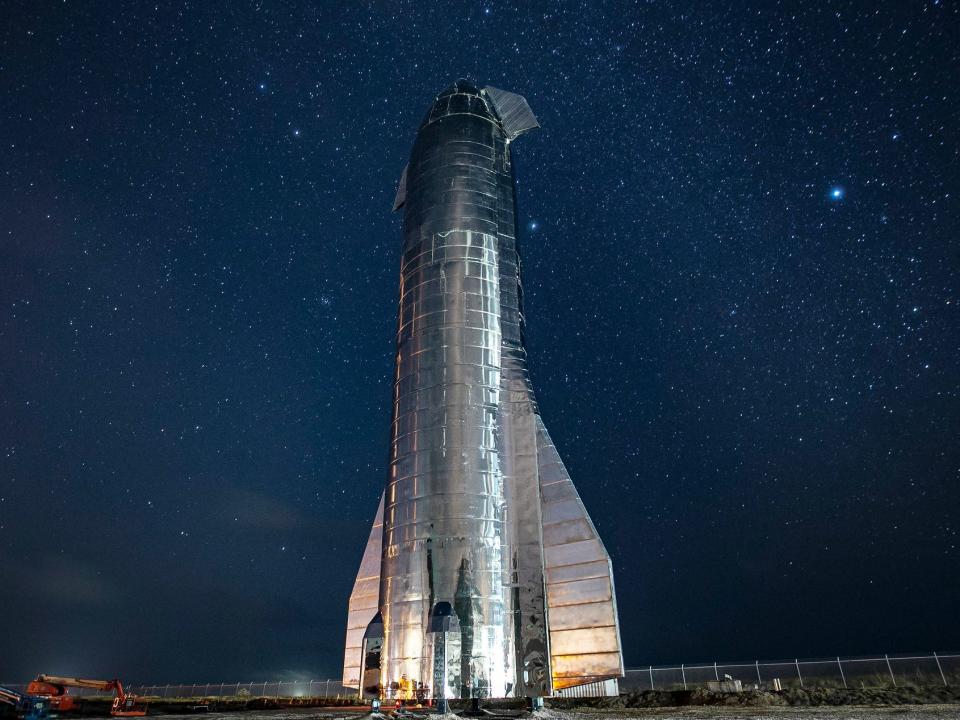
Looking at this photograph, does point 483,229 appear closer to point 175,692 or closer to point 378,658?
point 378,658

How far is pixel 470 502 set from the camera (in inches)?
635

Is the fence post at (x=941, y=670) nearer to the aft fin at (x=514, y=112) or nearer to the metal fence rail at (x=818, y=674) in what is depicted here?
the metal fence rail at (x=818, y=674)

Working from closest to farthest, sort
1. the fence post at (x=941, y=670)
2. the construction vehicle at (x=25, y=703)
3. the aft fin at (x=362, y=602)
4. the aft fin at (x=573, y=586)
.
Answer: the construction vehicle at (x=25, y=703), the aft fin at (x=573, y=586), the aft fin at (x=362, y=602), the fence post at (x=941, y=670)

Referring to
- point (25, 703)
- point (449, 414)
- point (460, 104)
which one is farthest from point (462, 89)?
point (25, 703)

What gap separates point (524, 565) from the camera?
1603cm

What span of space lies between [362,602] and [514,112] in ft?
54.9

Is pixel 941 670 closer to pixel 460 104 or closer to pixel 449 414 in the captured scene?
pixel 449 414

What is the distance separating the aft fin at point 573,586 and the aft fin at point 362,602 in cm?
524

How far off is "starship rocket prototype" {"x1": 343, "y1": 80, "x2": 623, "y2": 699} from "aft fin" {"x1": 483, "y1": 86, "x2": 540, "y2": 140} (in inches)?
59.7

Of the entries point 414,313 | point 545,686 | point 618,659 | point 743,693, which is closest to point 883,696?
point 743,693

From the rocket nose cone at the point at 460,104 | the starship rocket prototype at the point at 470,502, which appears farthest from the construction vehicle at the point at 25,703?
the rocket nose cone at the point at 460,104

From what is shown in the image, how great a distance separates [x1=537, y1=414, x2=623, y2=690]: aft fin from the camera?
55.3 ft

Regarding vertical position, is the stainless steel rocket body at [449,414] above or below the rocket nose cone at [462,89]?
below

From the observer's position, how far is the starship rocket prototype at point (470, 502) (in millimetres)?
14992
